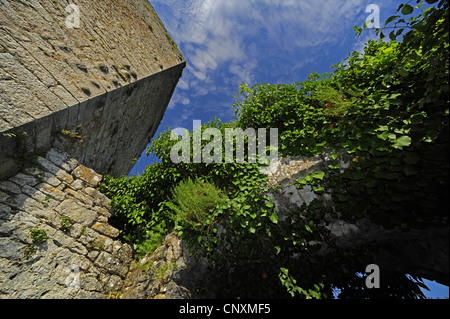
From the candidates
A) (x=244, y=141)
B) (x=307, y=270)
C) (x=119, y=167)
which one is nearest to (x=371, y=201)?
(x=307, y=270)

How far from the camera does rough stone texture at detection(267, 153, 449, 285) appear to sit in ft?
6.09

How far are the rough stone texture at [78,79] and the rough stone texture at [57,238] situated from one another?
36 cm

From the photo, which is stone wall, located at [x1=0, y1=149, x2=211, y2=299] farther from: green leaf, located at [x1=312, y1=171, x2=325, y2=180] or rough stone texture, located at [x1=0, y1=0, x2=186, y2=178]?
green leaf, located at [x1=312, y1=171, x2=325, y2=180]

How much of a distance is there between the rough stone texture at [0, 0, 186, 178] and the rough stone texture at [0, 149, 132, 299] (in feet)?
1.18

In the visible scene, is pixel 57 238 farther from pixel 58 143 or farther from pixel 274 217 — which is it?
pixel 274 217

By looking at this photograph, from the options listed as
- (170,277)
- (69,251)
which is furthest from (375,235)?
(69,251)

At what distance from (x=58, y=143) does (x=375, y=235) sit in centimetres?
496

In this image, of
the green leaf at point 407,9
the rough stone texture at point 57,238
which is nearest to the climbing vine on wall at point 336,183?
the green leaf at point 407,9

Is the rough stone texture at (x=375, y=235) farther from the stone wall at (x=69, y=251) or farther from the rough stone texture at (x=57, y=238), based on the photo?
the rough stone texture at (x=57, y=238)

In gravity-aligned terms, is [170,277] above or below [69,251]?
below

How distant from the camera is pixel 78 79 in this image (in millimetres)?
3297

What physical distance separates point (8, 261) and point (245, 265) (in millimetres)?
3123

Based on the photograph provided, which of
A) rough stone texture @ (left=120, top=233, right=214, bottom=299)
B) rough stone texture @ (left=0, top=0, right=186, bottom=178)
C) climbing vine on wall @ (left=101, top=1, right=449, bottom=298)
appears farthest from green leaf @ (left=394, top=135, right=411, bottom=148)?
rough stone texture @ (left=0, top=0, right=186, bottom=178)

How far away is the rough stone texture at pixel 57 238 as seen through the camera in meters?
2.45
